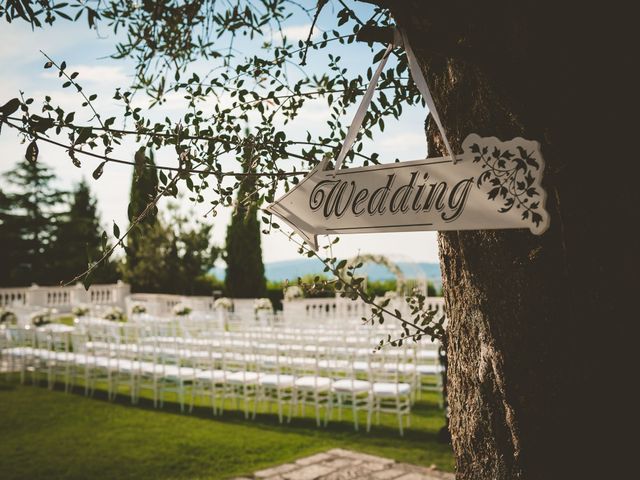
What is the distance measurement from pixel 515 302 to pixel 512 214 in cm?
25

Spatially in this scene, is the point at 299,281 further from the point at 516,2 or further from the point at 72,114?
the point at 516,2

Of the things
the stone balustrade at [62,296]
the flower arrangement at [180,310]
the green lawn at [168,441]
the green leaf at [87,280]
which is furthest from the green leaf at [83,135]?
the stone balustrade at [62,296]

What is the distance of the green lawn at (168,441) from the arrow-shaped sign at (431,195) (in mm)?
4630

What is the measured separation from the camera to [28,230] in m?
43.0

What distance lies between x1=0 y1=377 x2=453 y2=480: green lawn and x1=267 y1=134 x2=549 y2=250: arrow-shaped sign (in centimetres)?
463

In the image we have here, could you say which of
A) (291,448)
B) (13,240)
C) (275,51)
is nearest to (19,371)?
(291,448)

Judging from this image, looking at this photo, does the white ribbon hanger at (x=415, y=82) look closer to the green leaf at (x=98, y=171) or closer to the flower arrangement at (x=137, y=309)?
the green leaf at (x=98, y=171)

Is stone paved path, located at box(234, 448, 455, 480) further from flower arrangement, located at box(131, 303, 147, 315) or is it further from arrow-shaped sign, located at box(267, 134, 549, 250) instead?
flower arrangement, located at box(131, 303, 147, 315)

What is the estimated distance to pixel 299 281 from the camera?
221 centimetres

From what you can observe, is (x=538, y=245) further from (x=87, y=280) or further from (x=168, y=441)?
(x=168, y=441)

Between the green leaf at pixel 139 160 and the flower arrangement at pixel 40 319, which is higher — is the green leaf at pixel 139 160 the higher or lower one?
the higher one

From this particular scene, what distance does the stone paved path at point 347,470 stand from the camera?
5.25 meters

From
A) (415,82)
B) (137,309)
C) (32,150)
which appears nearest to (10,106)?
(32,150)

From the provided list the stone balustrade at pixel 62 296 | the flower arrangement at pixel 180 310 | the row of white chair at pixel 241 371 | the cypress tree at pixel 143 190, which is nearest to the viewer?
the cypress tree at pixel 143 190
